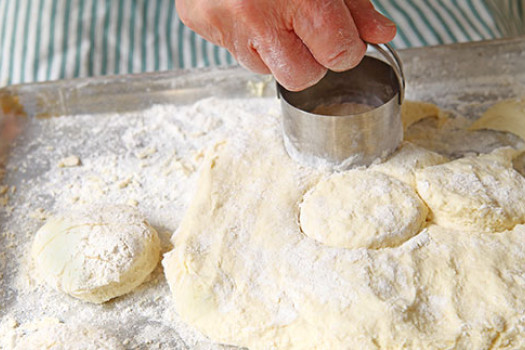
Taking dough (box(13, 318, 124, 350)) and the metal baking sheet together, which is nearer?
dough (box(13, 318, 124, 350))

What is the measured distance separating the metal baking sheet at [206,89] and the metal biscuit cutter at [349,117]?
41 cm

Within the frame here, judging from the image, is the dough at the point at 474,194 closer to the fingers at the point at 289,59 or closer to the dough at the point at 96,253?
the fingers at the point at 289,59

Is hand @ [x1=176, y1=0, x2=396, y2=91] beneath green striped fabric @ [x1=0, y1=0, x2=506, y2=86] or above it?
above

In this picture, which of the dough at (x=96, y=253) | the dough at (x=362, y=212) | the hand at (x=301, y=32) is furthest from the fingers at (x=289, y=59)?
the dough at (x=96, y=253)

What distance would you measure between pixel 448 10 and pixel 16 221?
199 centimetres

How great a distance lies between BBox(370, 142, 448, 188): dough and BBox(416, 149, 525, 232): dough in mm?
29

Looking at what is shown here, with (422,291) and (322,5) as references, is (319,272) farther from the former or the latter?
(322,5)

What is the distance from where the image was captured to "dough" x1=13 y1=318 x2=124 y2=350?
4.61 feet

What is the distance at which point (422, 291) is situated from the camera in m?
1.34

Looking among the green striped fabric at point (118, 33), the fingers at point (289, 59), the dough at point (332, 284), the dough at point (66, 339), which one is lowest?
the green striped fabric at point (118, 33)

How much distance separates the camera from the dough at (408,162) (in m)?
1.60

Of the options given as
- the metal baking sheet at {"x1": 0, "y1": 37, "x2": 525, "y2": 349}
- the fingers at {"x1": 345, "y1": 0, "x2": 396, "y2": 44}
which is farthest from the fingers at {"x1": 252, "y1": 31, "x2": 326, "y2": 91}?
the metal baking sheet at {"x1": 0, "y1": 37, "x2": 525, "y2": 349}

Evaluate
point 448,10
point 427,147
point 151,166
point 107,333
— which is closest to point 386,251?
point 427,147

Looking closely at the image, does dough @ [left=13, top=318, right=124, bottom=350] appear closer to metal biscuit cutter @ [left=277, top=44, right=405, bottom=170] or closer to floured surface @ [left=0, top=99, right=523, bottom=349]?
floured surface @ [left=0, top=99, right=523, bottom=349]
